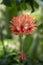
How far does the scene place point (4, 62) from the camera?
1.00 m

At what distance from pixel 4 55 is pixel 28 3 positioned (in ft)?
0.95

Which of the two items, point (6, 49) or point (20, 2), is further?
point (6, 49)

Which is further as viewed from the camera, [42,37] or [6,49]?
[42,37]

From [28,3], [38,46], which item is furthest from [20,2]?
[38,46]

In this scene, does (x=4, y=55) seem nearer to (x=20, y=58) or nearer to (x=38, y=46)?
(x=20, y=58)

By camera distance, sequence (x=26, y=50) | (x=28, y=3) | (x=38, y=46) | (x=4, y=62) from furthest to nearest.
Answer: (x=38, y=46), (x=26, y=50), (x=4, y=62), (x=28, y=3)

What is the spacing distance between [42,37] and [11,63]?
2.41 ft

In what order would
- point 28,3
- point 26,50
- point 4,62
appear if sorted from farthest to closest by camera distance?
point 26,50 → point 4,62 → point 28,3

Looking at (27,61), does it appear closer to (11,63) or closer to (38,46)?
(11,63)

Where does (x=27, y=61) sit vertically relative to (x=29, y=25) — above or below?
below

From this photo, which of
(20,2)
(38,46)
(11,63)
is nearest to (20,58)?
(11,63)

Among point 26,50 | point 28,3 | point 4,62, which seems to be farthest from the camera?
point 26,50

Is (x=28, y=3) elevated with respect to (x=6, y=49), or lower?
elevated

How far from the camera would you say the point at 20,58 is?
955 millimetres
